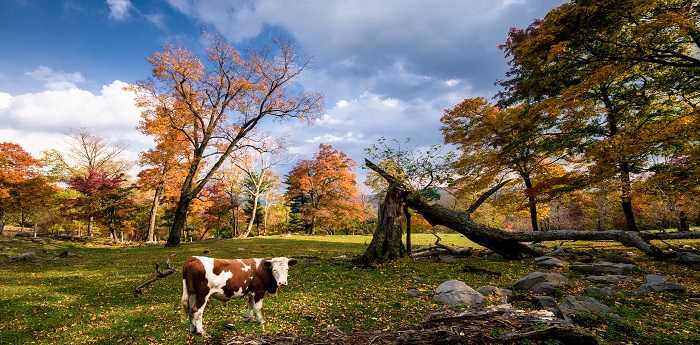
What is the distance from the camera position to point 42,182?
127ft

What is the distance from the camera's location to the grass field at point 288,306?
24.7 ft

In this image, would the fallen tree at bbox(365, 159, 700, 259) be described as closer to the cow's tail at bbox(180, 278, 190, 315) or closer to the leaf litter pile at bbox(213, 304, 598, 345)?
the leaf litter pile at bbox(213, 304, 598, 345)

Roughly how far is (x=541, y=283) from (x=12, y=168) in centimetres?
5187

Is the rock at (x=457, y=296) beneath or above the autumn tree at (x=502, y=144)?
beneath

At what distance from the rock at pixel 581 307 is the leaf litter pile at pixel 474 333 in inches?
86.1

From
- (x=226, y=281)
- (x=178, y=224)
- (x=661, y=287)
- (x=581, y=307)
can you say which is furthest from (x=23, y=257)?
(x=661, y=287)

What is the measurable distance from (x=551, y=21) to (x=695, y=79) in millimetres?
7639

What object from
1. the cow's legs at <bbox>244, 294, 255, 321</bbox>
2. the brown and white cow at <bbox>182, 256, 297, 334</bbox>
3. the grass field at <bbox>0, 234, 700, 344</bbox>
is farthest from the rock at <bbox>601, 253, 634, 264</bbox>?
the cow's legs at <bbox>244, 294, 255, 321</bbox>

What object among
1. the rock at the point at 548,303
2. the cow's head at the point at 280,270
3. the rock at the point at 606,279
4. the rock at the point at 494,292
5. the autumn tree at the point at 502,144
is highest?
the autumn tree at the point at 502,144

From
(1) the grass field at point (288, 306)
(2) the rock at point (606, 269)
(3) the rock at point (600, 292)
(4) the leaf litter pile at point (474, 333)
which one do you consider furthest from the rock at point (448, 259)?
(4) the leaf litter pile at point (474, 333)

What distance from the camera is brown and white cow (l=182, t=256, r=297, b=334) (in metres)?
7.19

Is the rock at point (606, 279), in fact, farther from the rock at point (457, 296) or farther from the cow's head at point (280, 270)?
the cow's head at point (280, 270)

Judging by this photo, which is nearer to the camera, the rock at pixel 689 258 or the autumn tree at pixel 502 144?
the rock at pixel 689 258

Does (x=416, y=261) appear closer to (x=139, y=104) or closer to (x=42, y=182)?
(x=139, y=104)
